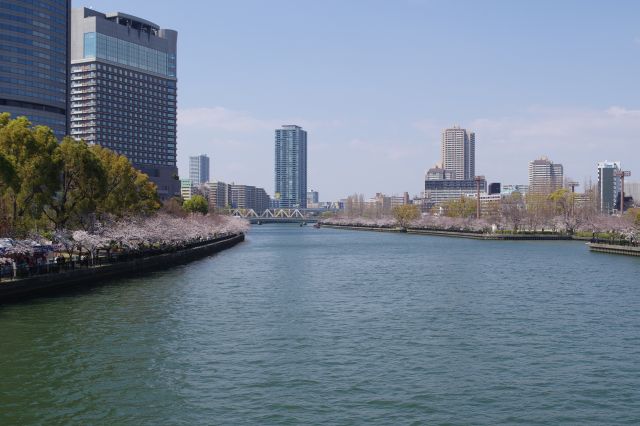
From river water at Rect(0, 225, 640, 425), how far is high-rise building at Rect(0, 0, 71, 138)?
368 feet

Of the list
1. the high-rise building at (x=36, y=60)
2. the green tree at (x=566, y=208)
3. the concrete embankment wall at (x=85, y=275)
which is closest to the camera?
the concrete embankment wall at (x=85, y=275)

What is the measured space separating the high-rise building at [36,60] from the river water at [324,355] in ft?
368

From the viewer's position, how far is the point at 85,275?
56000mm

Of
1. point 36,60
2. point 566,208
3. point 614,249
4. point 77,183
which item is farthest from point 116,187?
point 566,208

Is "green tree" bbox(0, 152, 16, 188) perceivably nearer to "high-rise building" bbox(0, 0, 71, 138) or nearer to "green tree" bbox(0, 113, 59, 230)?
"green tree" bbox(0, 113, 59, 230)

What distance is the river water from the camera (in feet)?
74.3

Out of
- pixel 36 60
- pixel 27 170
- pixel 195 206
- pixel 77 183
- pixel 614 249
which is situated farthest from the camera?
pixel 195 206

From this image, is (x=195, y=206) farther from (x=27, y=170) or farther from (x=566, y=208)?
(x=27, y=170)

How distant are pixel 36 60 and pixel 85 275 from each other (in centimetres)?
11311

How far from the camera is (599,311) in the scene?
42844 millimetres

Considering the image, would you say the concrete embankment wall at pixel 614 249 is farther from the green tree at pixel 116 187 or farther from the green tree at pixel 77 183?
the green tree at pixel 77 183

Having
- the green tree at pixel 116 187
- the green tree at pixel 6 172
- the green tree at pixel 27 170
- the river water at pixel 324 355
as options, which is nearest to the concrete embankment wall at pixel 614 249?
the river water at pixel 324 355

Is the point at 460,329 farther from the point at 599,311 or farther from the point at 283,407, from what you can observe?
the point at 283,407

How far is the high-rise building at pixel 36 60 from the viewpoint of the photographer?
14712cm
